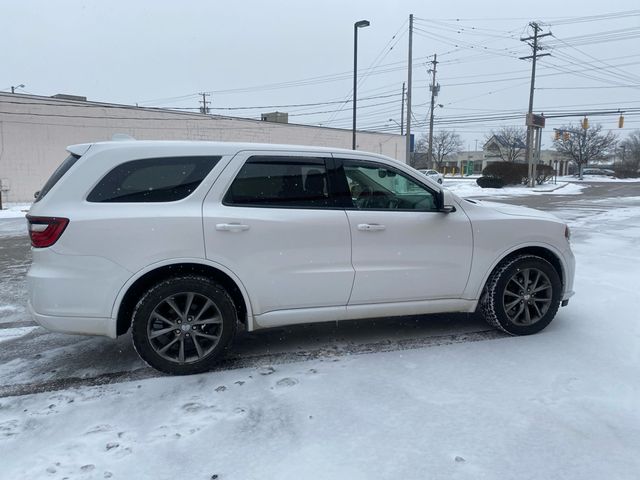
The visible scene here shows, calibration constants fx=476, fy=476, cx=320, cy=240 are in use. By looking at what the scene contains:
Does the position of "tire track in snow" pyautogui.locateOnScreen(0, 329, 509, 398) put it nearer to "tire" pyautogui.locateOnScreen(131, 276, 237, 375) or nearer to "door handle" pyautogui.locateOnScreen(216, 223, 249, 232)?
"tire" pyautogui.locateOnScreen(131, 276, 237, 375)

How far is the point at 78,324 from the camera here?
3.45 meters

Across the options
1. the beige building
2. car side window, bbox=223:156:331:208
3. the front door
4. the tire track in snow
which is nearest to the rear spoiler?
car side window, bbox=223:156:331:208

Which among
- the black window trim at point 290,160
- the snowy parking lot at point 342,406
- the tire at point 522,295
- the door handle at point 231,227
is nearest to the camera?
the snowy parking lot at point 342,406

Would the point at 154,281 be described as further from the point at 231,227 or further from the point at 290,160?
the point at 290,160

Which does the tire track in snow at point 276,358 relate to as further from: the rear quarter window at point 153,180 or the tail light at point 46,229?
the rear quarter window at point 153,180

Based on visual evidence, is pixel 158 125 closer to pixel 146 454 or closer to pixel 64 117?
pixel 64 117

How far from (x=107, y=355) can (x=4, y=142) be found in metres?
25.3

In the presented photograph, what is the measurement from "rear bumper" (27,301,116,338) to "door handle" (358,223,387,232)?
2022 mm

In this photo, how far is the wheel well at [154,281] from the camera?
3537mm

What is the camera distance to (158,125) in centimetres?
2922

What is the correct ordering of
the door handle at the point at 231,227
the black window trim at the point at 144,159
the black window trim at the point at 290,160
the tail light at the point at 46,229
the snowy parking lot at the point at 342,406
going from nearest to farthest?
the snowy parking lot at the point at 342,406 → the tail light at the point at 46,229 → the black window trim at the point at 144,159 → the door handle at the point at 231,227 → the black window trim at the point at 290,160

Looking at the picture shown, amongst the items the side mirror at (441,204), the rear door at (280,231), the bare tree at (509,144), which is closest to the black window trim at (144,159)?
the rear door at (280,231)

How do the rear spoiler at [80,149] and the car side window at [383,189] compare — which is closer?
the rear spoiler at [80,149]

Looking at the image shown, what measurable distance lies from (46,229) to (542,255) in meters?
4.22
